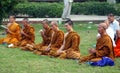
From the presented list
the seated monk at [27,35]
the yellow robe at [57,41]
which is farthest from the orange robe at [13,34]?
the yellow robe at [57,41]

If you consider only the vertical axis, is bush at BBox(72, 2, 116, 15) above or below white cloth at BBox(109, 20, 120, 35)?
below

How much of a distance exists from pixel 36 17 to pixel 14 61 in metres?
14.2

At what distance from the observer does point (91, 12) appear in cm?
2784

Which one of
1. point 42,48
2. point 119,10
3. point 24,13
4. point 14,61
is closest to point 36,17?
point 24,13

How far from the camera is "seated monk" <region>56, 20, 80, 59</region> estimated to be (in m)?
11.1

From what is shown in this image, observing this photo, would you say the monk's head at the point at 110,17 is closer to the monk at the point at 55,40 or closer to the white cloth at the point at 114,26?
the white cloth at the point at 114,26

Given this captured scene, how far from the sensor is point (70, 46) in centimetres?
1142

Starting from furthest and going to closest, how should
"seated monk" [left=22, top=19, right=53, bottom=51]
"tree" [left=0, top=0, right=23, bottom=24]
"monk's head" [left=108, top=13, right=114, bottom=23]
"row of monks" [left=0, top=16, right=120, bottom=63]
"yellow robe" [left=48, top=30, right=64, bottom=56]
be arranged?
"tree" [left=0, top=0, right=23, bottom=24] < "seated monk" [left=22, top=19, right=53, bottom=51] < "monk's head" [left=108, top=13, right=114, bottom=23] < "yellow robe" [left=48, top=30, right=64, bottom=56] < "row of monks" [left=0, top=16, right=120, bottom=63]

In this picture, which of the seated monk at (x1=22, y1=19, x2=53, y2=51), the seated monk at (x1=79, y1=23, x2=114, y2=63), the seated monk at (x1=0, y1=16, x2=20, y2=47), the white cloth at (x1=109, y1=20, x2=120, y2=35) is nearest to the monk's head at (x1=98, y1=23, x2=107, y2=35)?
the seated monk at (x1=79, y1=23, x2=114, y2=63)

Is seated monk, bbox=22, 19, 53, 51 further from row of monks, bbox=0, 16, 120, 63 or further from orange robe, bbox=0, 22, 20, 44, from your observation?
orange robe, bbox=0, 22, 20, 44

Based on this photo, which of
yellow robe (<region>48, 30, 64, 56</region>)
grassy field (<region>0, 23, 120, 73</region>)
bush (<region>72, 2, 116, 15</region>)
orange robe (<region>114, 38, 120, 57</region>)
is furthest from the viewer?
bush (<region>72, 2, 116, 15</region>)

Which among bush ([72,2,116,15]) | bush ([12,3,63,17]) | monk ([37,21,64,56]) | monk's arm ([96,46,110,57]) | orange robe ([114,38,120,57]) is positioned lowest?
bush ([72,2,116,15])

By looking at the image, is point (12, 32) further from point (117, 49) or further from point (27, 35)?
point (117, 49)

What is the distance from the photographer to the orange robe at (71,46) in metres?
11.1
